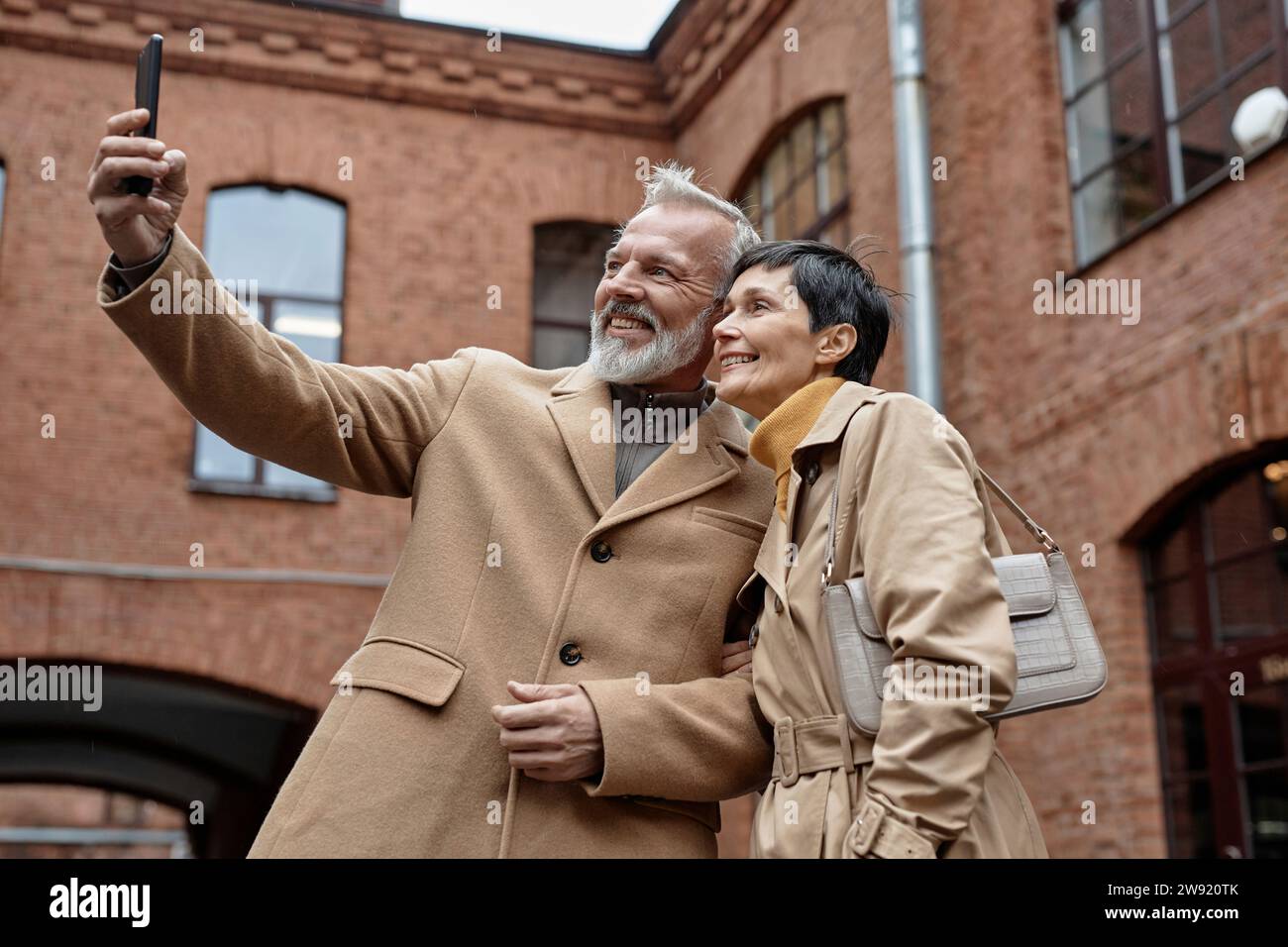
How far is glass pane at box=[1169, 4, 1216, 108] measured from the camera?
740 cm

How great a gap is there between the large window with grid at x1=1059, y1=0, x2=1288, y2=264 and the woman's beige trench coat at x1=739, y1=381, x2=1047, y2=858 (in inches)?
213

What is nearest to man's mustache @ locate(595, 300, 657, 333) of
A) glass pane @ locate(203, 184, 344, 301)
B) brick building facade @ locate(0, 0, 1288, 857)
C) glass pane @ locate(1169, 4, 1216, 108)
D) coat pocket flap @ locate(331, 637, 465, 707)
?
coat pocket flap @ locate(331, 637, 465, 707)

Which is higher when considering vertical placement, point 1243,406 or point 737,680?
point 1243,406

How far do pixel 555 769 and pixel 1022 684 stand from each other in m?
0.75

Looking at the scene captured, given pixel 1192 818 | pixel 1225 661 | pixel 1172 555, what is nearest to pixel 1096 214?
pixel 1172 555

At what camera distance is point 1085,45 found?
8406 mm

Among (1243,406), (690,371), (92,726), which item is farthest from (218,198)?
(690,371)

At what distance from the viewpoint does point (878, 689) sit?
7.09 ft

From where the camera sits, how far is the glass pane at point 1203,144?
7312 millimetres

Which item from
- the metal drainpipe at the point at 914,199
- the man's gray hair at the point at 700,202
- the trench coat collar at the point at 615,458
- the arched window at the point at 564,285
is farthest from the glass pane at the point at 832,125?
the trench coat collar at the point at 615,458

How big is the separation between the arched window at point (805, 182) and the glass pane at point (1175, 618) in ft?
11.1

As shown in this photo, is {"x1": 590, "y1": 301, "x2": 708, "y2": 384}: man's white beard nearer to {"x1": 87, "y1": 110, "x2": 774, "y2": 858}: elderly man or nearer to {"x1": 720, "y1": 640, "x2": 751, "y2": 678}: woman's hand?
{"x1": 87, "y1": 110, "x2": 774, "y2": 858}: elderly man

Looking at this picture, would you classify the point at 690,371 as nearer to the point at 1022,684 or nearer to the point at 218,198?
the point at 1022,684
